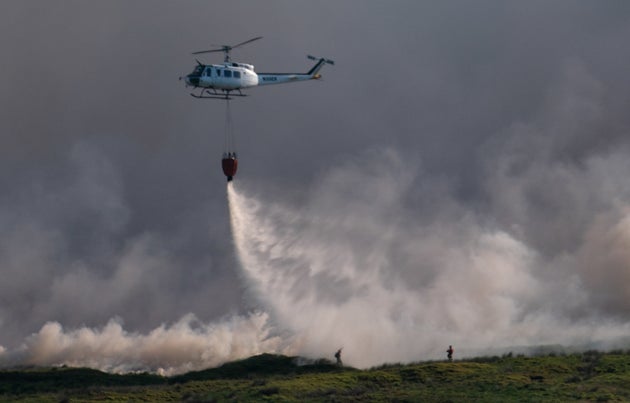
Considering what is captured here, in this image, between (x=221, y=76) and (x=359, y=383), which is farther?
(x=221, y=76)

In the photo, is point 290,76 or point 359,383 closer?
point 359,383

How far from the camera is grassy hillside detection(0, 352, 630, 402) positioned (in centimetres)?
10012

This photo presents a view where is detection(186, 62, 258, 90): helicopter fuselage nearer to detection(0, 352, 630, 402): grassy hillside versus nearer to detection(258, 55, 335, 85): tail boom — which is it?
detection(258, 55, 335, 85): tail boom

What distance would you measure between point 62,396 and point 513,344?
55.6m

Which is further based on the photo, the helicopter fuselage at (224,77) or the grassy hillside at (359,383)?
the helicopter fuselage at (224,77)

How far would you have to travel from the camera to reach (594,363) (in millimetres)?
112812

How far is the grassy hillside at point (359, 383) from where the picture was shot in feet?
328

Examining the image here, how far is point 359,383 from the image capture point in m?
108

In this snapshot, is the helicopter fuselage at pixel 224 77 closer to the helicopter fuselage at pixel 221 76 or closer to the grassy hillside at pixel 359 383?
the helicopter fuselage at pixel 221 76

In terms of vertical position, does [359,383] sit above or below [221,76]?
below

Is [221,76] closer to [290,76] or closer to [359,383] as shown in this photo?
[290,76]

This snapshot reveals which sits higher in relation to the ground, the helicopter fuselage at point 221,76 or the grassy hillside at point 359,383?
the helicopter fuselage at point 221,76

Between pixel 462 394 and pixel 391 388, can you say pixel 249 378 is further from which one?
pixel 462 394

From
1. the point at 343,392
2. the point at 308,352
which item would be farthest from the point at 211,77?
the point at 343,392
